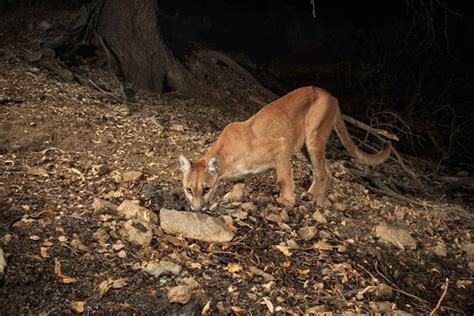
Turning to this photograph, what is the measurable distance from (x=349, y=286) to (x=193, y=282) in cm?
143

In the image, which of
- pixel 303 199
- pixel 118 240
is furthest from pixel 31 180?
pixel 303 199

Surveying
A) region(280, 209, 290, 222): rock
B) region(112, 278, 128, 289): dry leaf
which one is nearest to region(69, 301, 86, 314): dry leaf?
region(112, 278, 128, 289): dry leaf

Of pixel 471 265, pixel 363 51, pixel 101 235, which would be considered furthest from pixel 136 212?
pixel 363 51

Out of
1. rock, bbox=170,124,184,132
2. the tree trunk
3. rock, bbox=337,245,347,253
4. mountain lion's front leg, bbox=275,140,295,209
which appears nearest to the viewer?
rock, bbox=337,245,347,253

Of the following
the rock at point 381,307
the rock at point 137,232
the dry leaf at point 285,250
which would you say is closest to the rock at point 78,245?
the rock at point 137,232

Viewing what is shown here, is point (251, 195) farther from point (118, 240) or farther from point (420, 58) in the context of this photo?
point (420, 58)

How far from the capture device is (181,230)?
459cm

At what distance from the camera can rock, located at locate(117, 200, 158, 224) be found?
15.3 ft

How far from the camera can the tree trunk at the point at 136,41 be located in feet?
27.7

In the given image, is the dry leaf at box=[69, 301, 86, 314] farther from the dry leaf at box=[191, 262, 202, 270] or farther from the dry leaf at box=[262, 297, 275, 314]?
the dry leaf at box=[262, 297, 275, 314]

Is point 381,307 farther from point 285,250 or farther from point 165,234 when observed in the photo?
point 165,234

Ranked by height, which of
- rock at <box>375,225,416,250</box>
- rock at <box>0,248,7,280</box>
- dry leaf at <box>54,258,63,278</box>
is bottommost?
rock at <box>375,225,416,250</box>

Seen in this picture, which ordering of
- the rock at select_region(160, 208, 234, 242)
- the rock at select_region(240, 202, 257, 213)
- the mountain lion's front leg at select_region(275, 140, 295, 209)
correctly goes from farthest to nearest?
the mountain lion's front leg at select_region(275, 140, 295, 209) < the rock at select_region(240, 202, 257, 213) < the rock at select_region(160, 208, 234, 242)

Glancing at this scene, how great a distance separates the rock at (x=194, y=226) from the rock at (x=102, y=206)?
50cm
